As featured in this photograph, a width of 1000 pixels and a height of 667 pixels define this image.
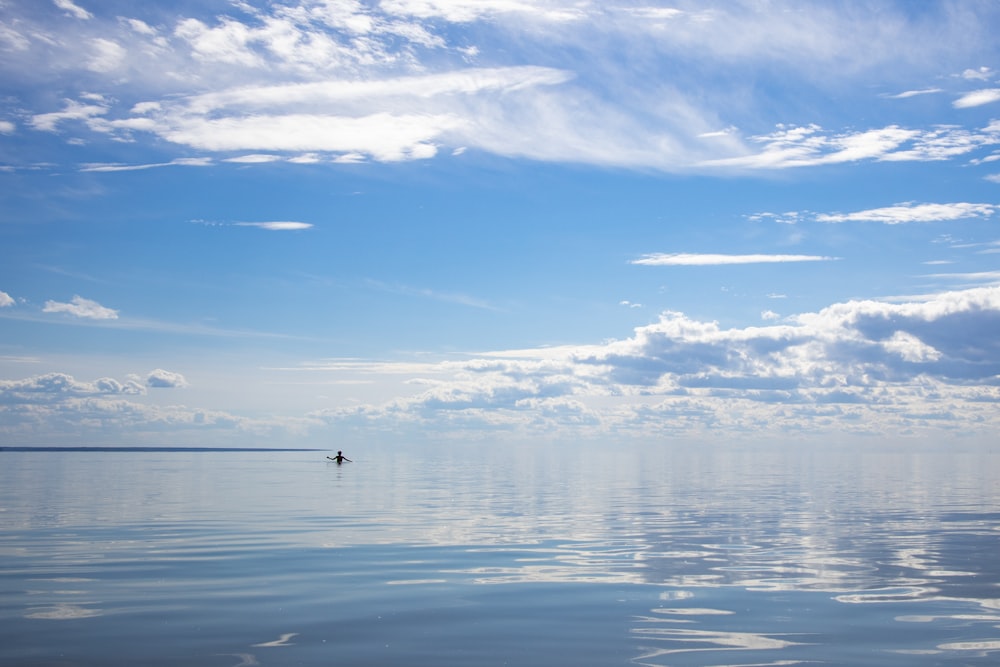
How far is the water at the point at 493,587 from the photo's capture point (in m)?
16.9

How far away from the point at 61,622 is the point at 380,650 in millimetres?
7464

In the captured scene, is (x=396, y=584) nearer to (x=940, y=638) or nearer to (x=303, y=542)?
(x=303, y=542)

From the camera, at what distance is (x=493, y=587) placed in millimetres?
23984

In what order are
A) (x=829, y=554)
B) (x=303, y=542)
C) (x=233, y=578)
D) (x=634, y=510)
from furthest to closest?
(x=634, y=510) → (x=303, y=542) → (x=829, y=554) → (x=233, y=578)

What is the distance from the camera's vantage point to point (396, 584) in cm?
2439

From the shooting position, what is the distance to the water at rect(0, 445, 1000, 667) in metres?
16.9

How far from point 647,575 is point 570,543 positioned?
820cm

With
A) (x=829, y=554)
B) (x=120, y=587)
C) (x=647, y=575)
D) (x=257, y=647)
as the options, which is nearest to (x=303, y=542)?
(x=120, y=587)

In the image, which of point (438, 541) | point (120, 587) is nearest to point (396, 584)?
point (120, 587)

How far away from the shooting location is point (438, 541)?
3447 centimetres

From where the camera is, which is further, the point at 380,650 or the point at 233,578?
the point at 233,578

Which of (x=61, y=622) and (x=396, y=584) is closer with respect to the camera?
(x=61, y=622)

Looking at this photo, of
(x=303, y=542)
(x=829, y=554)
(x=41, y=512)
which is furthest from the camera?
(x=41, y=512)

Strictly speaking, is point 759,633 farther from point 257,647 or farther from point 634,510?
point 634,510
